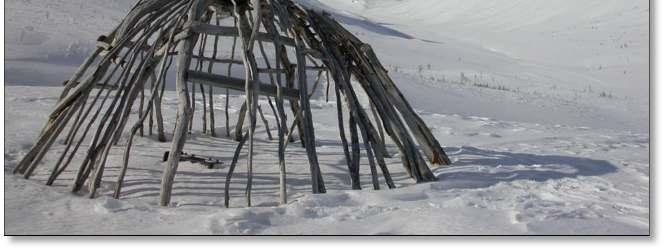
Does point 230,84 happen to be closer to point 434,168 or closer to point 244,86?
point 244,86

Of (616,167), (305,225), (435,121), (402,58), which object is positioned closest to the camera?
(305,225)

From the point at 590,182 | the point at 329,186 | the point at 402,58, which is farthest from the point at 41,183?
the point at 402,58

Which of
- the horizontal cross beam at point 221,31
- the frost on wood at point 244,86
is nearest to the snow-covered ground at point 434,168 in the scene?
the frost on wood at point 244,86

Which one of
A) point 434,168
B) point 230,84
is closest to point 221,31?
point 230,84

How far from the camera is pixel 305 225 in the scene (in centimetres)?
271

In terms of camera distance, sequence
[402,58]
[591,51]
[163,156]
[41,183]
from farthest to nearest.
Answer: [591,51] → [402,58] → [163,156] → [41,183]

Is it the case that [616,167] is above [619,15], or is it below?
below

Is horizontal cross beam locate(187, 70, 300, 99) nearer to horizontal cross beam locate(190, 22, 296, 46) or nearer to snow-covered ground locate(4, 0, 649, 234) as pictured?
horizontal cross beam locate(190, 22, 296, 46)

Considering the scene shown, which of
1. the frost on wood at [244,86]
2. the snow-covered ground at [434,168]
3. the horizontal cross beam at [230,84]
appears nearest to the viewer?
the snow-covered ground at [434,168]

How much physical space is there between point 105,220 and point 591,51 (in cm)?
1410

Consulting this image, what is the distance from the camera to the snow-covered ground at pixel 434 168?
2.76 metres

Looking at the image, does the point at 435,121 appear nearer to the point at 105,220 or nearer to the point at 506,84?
the point at 105,220

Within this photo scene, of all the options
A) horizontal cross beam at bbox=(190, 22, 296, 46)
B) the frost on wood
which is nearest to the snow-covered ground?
the frost on wood

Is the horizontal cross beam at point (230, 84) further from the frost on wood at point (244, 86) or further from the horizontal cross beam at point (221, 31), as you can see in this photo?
the horizontal cross beam at point (221, 31)
